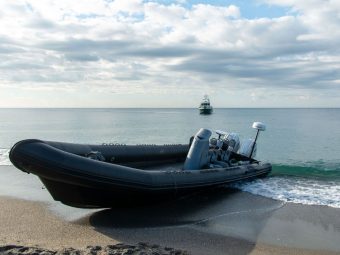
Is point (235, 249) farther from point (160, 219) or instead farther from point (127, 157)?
point (127, 157)

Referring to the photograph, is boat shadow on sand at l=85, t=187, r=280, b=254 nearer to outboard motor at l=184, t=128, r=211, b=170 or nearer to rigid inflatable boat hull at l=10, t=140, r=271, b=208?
rigid inflatable boat hull at l=10, t=140, r=271, b=208

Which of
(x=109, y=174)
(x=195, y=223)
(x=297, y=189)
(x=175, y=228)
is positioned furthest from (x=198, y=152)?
(x=109, y=174)

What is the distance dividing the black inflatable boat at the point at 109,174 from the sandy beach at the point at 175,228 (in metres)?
0.38

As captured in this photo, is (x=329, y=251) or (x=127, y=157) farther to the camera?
(x=127, y=157)

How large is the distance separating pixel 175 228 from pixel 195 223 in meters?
0.55

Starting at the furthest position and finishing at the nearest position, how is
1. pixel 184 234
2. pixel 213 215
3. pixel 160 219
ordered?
pixel 213 215 → pixel 160 219 → pixel 184 234

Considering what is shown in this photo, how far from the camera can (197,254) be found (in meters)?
5.98

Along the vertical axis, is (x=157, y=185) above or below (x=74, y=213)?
above

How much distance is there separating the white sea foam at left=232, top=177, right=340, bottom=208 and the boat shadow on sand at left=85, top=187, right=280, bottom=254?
0.74 m

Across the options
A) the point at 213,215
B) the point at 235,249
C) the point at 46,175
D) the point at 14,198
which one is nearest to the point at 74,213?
the point at 46,175

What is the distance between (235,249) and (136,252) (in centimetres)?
176

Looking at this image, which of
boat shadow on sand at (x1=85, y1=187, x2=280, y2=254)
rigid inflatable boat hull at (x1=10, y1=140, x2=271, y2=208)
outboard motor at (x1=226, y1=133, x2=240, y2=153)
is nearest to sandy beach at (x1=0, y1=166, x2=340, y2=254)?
boat shadow on sand at (x1=85, y1=187, x2=280, y2=254)

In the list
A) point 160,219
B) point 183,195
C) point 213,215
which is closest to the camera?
point 160,219

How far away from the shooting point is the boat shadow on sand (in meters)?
A: 6.60
